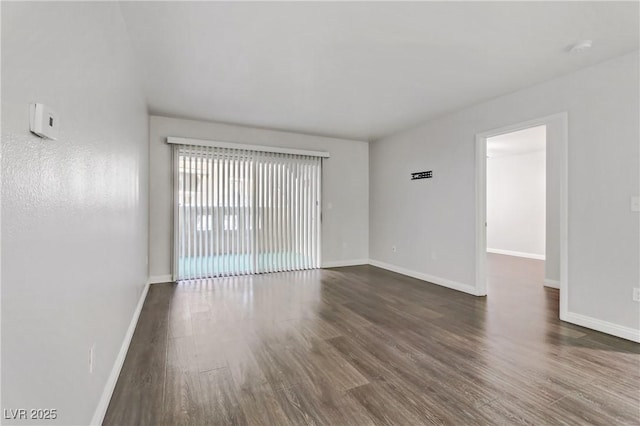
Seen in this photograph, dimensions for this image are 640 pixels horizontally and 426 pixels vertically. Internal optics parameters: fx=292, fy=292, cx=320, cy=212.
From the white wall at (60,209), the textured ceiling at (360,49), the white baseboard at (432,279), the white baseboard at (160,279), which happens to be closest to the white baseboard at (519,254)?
the white baseboard at (432,279)

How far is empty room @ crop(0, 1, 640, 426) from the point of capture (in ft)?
3.68

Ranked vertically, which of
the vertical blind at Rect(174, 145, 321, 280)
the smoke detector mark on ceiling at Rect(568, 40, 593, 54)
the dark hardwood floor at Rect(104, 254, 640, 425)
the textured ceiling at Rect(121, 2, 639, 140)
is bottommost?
the dark hardwood floor at Rect(104, 254, 640, 425)

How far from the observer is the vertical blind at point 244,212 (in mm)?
4707

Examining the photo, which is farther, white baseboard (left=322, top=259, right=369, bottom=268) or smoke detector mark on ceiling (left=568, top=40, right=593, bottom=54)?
white baseboard (left=322, top=259, right=369, bottom=268)

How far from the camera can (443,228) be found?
4.52m

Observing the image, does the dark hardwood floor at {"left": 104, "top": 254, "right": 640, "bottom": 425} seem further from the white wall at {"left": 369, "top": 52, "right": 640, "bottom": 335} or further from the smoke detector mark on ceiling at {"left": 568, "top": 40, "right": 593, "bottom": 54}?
the smoke detector mark on ceiling at {"left": 568, "top": 40, "right": 593, "bottom": 54}

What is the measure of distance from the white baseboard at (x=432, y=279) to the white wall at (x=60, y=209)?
4.10 metres

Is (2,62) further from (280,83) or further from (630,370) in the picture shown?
(630,370)

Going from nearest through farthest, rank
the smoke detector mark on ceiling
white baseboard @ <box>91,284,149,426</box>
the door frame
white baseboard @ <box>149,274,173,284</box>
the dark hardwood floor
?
white baseboard @ <box>91,284,149,426</box>, the dark hardwood floor, the smoke detector mark on ceiling, the door frame, white baseboard @ <box>149,274,173,284</box>

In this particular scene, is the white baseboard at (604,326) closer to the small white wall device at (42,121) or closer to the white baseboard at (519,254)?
the small white wall device at (42,121)

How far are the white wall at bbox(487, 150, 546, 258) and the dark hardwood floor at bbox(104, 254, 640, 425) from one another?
401cm

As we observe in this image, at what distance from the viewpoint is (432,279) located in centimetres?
471

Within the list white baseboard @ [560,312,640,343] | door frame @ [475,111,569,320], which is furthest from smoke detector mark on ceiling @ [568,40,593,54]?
white baseboard @ [560,312,640,343]

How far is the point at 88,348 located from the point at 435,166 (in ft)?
15.2
